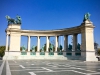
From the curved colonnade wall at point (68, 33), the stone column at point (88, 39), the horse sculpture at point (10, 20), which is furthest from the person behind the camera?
the horse sculpture at point (10, 20)

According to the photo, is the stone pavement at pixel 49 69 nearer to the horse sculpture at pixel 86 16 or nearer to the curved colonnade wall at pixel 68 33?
the curved colonnade wall at pixel 68 33

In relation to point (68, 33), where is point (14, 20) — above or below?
above

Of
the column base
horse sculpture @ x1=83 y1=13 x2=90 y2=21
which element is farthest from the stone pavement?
horse sculpture @ x1=83 y1=13 x2=90 y2=21

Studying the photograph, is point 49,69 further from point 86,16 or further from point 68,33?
point 68,33

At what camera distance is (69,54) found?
54312 mm

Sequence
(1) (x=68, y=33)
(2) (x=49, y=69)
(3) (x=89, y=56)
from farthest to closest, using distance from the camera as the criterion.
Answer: (1) (x=68, y=33), (3) (x=89, y=56), (2) (x=49, y=69)

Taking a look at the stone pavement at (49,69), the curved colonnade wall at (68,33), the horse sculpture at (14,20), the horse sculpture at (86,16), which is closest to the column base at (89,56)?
the curved colonnade wall at (68,33)

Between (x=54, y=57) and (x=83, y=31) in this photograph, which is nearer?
(x=83, y=31)

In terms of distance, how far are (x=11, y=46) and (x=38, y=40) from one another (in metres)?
11.6

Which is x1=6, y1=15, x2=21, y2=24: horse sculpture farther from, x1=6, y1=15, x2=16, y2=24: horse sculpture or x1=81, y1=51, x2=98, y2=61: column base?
x1=81, y1=51, x2=98, y2=61: column base

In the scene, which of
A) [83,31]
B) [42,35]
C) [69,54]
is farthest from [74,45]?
[42,35]

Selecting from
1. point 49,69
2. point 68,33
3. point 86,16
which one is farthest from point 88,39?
point 49,69

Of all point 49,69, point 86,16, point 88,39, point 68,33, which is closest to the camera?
point 49,69

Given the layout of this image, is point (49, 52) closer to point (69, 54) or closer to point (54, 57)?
point (54, 57)
